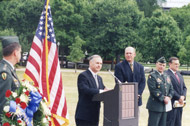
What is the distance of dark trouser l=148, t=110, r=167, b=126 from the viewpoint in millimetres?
7297

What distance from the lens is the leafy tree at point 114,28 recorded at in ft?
139

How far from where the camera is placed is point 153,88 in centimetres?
727

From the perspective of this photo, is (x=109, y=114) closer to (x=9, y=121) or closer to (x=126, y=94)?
(x=126, y=94)

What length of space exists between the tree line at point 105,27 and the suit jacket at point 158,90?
31135 millimetres

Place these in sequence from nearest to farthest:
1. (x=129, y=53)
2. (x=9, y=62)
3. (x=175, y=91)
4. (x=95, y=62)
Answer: (x=9, y=62) < (x=95, y=62) < (x=129, y=53) < (x=175, y=91)

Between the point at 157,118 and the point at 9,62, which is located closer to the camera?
the point at 9,62

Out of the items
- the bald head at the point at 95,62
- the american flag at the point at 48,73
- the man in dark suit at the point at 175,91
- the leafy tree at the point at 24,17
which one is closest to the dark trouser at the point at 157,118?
the man in dark suit at the point at 175,91

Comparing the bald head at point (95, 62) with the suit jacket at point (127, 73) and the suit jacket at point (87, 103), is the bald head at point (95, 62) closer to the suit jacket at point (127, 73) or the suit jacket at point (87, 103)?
the suit jacket at point (87, 103)

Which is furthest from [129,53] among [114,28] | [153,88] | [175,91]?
[114,28]

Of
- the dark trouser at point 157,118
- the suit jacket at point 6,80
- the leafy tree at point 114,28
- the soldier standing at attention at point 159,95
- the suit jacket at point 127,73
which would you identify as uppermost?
the leafy tree at point 114,28

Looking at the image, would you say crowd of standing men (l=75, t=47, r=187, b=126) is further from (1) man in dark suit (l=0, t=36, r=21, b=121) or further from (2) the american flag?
Answer: (1) man in dark suit (l=0, t=36, r=21, b=121)

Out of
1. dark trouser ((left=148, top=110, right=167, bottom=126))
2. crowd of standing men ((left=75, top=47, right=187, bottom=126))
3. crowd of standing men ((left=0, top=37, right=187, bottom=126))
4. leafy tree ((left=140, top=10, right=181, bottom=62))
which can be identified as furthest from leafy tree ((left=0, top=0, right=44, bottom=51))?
dark trouser ((left=148, top=110, right=167, bottom=126))

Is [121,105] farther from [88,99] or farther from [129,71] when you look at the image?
[129,71]

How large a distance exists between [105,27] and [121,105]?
38875 mm
